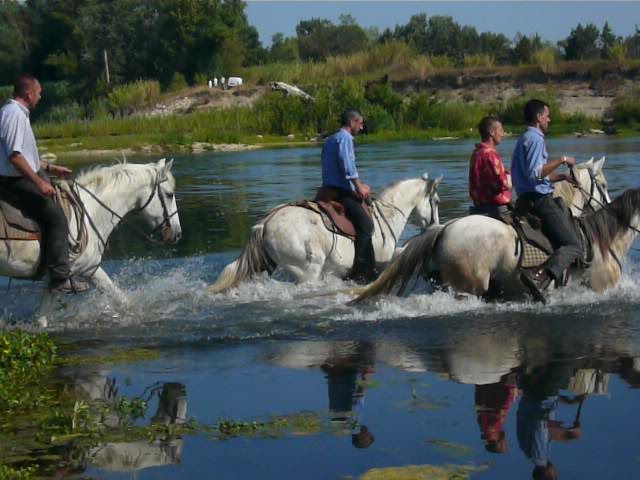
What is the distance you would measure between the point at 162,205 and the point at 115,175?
676 mm

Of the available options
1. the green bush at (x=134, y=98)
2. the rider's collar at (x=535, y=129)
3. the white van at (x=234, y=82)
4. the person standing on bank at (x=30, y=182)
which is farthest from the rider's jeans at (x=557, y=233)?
the white van at (x=234, y=82)

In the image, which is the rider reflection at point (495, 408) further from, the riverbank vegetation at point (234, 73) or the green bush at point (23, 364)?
the riverbank vegetation at point (234, 73)

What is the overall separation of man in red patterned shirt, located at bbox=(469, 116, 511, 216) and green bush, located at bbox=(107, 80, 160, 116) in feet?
179

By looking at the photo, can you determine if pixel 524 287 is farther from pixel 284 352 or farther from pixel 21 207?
pixel 21 207

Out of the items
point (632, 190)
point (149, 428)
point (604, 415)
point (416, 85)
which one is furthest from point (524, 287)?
point (416, 85)

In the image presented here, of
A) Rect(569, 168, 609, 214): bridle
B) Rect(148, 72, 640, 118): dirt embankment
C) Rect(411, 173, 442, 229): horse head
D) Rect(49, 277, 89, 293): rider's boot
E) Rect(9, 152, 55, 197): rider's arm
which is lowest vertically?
Rect(148, 72, 640, 118): dirt embankment

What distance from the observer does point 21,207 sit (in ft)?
36.1

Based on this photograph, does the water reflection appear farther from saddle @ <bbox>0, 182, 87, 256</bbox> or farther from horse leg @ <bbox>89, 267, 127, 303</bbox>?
saddle @ <bbox>0, 182, 87, 256</bbox>

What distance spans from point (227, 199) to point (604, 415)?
1951 cm

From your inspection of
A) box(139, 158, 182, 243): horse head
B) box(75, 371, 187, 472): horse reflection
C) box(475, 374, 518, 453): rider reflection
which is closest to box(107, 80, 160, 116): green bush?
box(139, 158, 182, 243): horse head

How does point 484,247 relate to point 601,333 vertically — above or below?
above

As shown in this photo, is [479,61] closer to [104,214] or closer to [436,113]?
[436,113]

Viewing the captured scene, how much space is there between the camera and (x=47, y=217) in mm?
11039

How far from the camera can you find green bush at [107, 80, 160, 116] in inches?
2559
